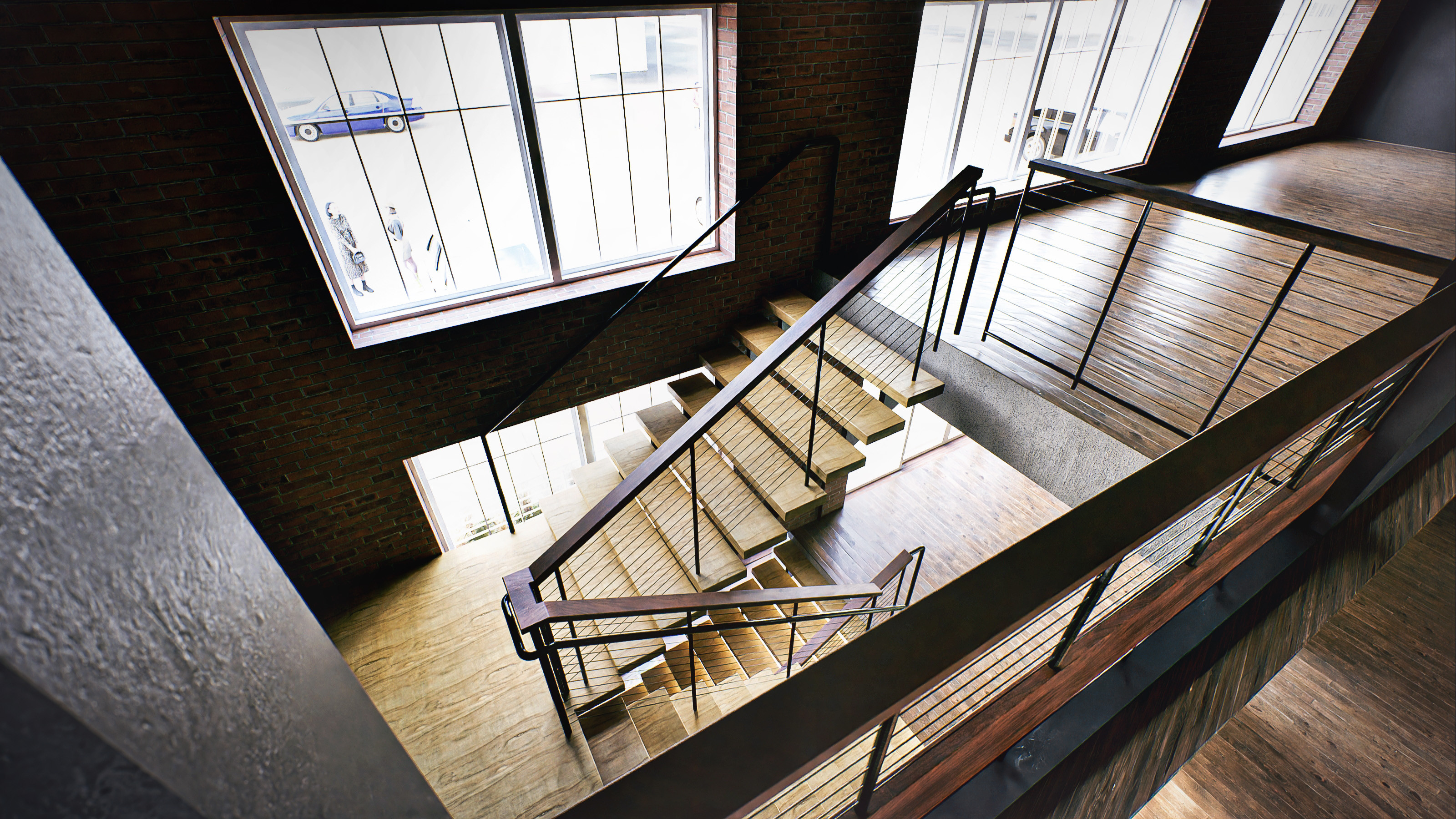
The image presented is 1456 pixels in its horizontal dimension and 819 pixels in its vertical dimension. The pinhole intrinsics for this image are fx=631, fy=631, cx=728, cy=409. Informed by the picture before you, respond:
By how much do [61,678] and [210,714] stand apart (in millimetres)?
126

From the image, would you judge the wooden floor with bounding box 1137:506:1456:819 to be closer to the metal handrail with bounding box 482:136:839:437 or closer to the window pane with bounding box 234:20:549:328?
the metal handrail with bounding box 482:136:839:437

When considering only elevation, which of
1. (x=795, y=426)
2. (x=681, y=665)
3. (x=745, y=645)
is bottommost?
(x=745, y=645)

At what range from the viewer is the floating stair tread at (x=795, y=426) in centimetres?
326

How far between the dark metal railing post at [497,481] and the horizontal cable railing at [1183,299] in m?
2.93

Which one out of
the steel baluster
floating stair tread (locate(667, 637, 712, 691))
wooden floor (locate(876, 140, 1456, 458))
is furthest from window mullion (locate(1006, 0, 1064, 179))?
floating stair tread (locate(667, 637, 712, 691))

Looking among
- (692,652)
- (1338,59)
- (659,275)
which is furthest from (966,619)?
(1338,59)

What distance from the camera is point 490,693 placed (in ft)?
11.1

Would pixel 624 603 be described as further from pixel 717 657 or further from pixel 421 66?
pixel 421 66

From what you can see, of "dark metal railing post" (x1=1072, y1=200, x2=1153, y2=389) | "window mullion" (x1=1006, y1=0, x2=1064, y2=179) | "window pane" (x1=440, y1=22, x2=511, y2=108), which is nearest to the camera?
"dark metal railing post" (x1=1072, y1=200, x2=1153, y2=389)

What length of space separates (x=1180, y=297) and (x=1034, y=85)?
2074 millimetres

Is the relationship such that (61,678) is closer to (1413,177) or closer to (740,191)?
(740,191)

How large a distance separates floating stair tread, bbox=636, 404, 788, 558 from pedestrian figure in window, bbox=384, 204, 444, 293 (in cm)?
154

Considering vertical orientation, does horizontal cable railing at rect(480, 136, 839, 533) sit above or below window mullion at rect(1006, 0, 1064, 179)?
below

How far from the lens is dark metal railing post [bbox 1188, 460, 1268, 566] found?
178 centimetres
